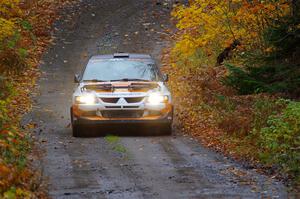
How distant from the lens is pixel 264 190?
33.9 ft

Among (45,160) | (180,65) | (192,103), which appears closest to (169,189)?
(45,160)

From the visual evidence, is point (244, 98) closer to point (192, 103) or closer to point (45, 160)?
point (192, 103)

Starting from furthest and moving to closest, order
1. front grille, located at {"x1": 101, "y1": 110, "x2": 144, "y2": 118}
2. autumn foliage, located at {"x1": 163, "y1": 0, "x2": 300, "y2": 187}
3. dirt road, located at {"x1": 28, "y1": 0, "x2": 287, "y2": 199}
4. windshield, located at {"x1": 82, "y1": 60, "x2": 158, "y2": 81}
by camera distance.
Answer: windshield, located at {"x1": 82, "y1": 60, "x2": 158, "y2": 81}
front grille, located at {"x1": 101, "y1": 110, "x2": 144, "y2": 118}
autumn foliage, located at {"x1": 163, "y1": 0, "x2": 300, "y2": 187}
dirt road, located at {"x1": 28, "y1": 0, "x2": 287, "y2": 199}

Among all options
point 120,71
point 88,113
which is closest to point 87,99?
point 88,113

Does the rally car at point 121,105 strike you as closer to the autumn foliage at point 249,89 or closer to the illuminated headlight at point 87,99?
the illuminated headlight at point 87,99

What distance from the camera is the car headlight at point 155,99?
51.4 feet

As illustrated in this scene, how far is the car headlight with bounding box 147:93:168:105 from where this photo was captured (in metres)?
15.7

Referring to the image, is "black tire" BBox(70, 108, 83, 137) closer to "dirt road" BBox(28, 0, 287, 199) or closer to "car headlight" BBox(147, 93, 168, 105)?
"dirt road" BBox(28, 0, 287, 199)

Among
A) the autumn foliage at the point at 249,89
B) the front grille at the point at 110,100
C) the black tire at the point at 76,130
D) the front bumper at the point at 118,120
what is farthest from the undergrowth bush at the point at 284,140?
the black tire at the point at 76,130

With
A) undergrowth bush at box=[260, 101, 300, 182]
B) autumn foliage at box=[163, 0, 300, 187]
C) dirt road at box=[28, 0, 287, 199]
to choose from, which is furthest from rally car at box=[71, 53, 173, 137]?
undergrowth bush at box=[260, 101, 300, 182]

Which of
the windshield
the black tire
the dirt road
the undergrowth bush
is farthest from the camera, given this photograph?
the windshield

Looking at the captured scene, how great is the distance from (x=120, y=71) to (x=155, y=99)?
140cm

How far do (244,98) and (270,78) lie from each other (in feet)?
2.90

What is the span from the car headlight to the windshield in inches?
32.7
